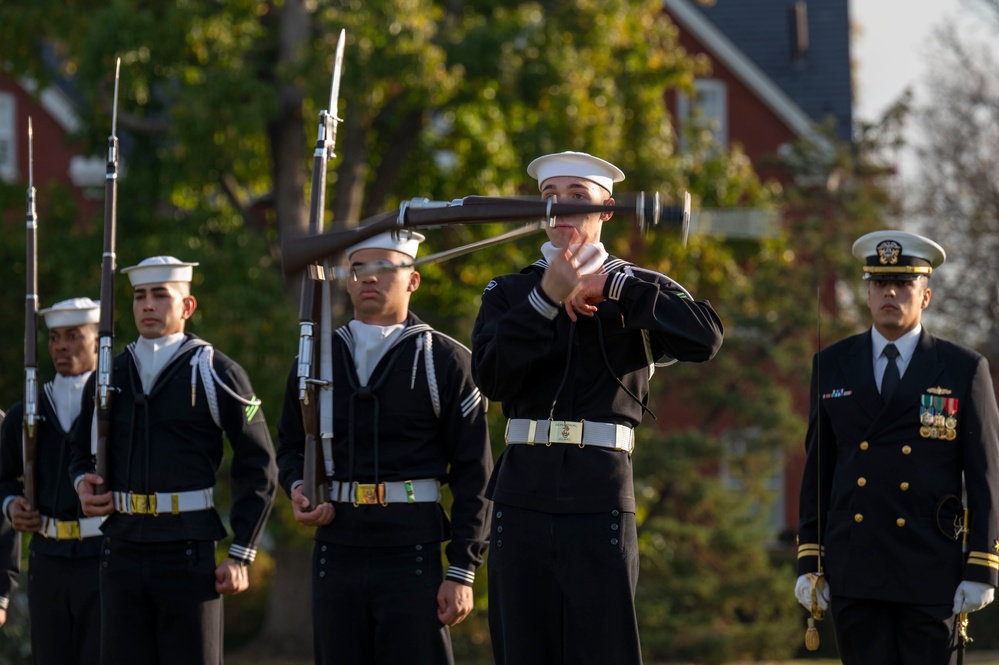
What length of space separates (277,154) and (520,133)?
9.08ft

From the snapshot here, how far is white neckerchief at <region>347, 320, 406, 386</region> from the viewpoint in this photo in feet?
23.0

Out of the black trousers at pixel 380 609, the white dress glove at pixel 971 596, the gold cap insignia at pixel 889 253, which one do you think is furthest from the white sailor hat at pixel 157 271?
the white dress glove at pixel 971 596

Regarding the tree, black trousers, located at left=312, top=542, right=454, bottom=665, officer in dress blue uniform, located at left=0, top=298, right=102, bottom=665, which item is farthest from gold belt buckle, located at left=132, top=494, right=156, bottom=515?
the tree

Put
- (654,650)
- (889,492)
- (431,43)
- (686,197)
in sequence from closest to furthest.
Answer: (686,197)
(889,492)
(431,43)
(654,650)

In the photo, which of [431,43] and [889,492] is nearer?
[889,492]

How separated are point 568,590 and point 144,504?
2535mm

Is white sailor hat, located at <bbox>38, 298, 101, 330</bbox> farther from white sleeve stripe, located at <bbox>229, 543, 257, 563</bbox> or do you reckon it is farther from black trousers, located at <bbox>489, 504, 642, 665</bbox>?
black trousers, located at <bbox>489, 504, 642, 665</bbox>

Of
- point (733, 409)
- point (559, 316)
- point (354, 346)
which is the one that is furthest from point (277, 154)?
point (559, 316)

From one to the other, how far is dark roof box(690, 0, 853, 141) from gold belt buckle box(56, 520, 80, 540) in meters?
23.4

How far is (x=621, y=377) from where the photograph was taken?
5.61m

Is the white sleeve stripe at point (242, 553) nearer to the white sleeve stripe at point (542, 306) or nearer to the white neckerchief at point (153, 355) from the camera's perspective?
the white neckerchief at point (153, 355)

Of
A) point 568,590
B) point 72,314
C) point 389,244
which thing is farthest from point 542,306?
point 72,314

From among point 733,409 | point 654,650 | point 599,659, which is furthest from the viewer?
point 733,409

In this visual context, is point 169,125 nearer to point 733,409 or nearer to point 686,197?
point 733,409
